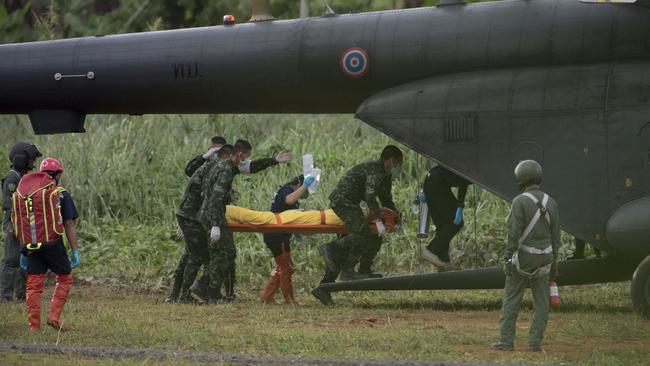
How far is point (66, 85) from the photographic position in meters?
15.4

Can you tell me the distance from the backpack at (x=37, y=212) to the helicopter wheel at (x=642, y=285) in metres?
6.16

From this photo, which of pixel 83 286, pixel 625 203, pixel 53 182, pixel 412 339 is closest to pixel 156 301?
pixel 83 286

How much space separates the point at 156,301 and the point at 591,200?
5887 millimetres

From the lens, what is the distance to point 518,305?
10.6 meters

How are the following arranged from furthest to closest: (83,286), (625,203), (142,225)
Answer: (142,225) → (83,286) → (625,203)

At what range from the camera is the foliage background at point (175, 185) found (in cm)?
1844

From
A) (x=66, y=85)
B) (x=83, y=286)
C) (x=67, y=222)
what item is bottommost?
(x=83, y=286)

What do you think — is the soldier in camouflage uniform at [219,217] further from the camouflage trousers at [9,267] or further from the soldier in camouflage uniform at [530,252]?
the soldier in camouflage uniform at [530,252]

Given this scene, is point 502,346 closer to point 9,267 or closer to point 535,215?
point 535,215

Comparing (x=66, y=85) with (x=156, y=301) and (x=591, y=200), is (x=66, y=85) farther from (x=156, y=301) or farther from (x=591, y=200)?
(x=591, y=200)

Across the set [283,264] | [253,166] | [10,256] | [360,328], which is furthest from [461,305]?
[10,256]

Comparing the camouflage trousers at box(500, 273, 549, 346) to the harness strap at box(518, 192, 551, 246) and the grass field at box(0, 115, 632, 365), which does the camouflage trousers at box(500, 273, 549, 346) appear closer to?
the grass field at box(0, 115, 632, 365)

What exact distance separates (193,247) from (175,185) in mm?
6541

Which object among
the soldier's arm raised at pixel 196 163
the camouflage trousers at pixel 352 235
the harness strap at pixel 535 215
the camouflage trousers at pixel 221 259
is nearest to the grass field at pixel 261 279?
the camouflage trousers at pixel 221 259
